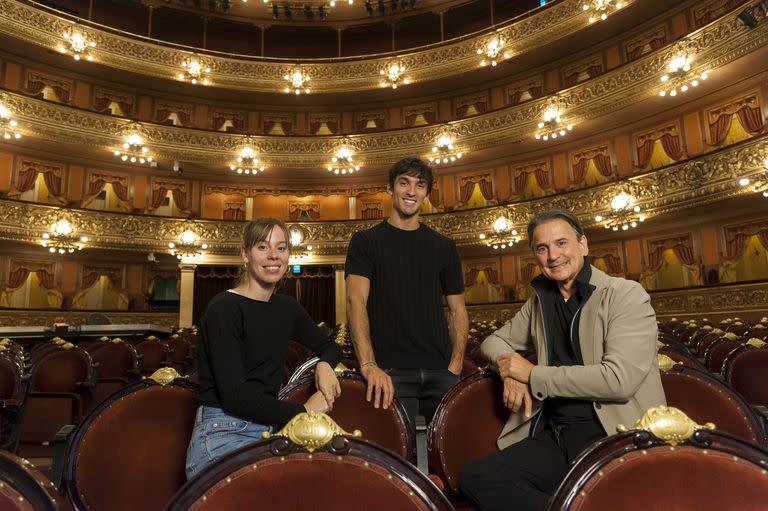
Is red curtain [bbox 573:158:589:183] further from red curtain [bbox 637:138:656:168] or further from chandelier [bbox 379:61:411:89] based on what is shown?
chandelier [bbox 379:61:411:89]

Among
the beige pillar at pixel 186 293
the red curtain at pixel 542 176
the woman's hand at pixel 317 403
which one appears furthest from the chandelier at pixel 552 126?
the woman's hand at pixel 317 403

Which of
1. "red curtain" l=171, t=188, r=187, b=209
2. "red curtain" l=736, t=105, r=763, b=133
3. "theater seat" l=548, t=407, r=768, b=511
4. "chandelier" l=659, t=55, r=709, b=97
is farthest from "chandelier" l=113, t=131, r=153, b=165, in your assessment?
"theater seat" l=548, t=407, r=768, b=511

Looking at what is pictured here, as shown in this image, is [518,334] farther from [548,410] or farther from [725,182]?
[725,182]

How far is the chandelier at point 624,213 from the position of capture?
40.4ft

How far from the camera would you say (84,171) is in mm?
15516

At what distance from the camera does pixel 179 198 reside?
16.7 meters

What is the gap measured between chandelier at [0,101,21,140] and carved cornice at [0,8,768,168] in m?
0.27

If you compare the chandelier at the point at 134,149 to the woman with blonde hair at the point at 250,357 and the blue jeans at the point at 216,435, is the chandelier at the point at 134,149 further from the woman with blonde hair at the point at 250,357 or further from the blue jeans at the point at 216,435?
the blue jeans at the point at 216,435

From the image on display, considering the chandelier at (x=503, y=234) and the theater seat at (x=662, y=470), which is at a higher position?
the chandelier at (x=503, y=234)

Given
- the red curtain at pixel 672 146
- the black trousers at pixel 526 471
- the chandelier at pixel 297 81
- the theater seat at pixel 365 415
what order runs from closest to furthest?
the black trousers at pixel 526 471 < the theater seat at pixel 365 415 < the red curtain at pixel 672 146 < the chandelier at pixel 297 81

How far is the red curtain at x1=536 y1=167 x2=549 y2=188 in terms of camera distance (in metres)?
15.6

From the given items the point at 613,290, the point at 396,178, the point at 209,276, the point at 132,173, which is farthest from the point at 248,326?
the point at 132,173

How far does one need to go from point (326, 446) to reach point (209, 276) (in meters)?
16.1

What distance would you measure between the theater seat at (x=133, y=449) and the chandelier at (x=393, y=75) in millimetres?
16096
